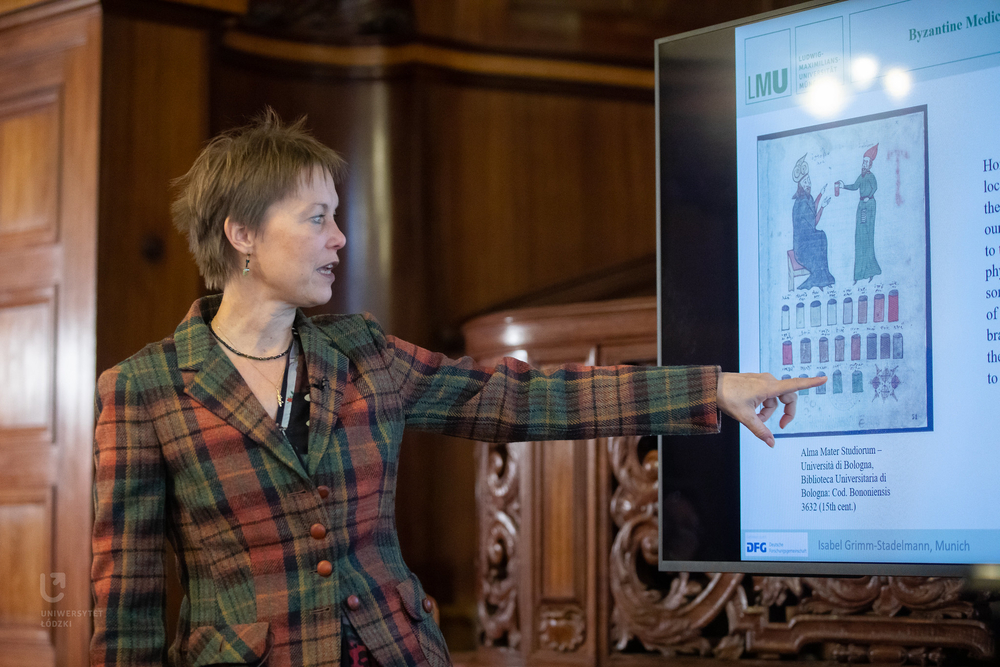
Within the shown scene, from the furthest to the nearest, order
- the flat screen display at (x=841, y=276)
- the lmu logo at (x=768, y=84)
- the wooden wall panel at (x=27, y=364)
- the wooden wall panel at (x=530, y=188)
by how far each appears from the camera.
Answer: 1. the wooden wall panel at (x=530, y=188)
2. the wooden wall panel at (x=27, y=364)
3. the lmu logo at (x=768, y=84)
4. the flat screen display at (x=841, y=276)

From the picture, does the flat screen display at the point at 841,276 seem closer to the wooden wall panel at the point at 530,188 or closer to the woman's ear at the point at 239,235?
the woman's ear at the point at 239,235

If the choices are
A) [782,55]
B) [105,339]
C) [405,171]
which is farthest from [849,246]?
[405,171]

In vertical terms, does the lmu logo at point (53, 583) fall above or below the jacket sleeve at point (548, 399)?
below

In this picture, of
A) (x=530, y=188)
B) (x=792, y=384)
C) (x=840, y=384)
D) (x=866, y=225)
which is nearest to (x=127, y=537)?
(x=792, y=384)

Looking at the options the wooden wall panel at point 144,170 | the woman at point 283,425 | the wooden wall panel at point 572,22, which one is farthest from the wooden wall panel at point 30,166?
the woman at point 283,425

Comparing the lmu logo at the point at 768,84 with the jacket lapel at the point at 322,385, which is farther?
the lmu logo at the point at 768,84

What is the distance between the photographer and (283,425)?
67.5 inches

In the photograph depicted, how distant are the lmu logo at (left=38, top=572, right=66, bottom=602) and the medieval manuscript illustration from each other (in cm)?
275

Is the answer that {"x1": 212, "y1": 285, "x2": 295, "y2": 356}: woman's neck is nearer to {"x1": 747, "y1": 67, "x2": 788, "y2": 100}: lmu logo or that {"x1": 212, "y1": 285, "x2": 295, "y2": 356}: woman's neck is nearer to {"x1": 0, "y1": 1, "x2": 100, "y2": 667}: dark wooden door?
{"x1": 747, "y1": 67, "x2": 788, "y2": 100}: lmu logo

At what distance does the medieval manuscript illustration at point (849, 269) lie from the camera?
1865 millimetres

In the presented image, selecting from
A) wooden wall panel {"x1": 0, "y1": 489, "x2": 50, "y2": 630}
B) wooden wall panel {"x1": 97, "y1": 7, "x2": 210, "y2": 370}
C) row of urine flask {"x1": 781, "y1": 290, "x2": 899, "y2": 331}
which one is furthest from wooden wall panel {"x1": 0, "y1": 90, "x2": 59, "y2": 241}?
row of urine flask {"x1": 781, "y1": 290, "x2": 899, "y2": 331}

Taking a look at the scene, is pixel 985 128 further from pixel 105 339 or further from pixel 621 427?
pixel 105 339

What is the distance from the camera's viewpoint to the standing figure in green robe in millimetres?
1909

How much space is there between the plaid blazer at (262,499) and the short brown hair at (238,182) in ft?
0.42
